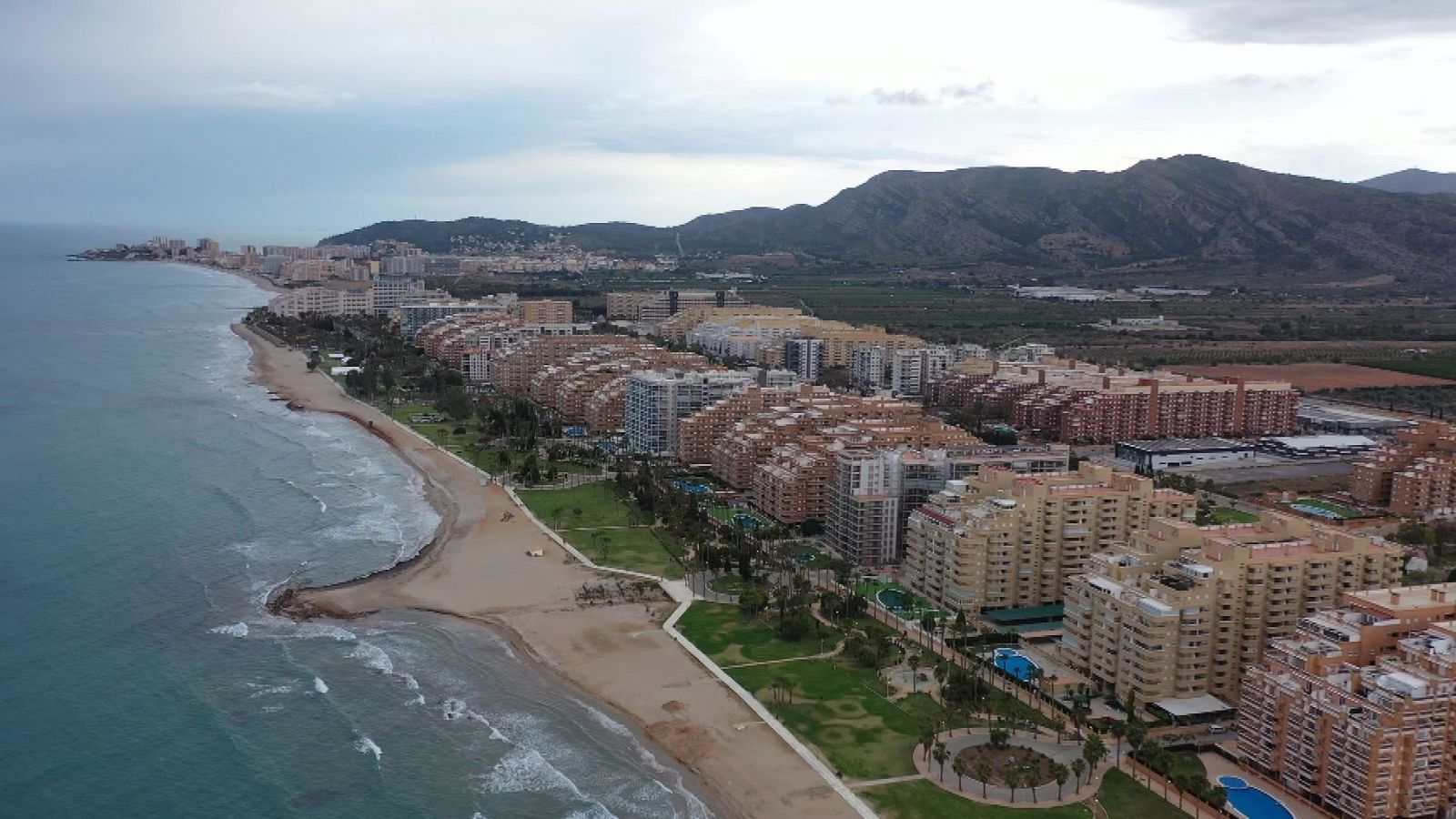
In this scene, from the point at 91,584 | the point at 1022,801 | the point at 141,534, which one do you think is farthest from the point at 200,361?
the point at 1022,801

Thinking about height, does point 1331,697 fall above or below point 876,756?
above

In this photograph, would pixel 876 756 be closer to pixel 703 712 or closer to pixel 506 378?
pixel 703 712

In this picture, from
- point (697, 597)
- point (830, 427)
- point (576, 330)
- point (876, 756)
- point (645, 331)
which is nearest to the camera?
point (876, 756)

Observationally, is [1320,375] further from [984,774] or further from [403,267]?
[403,267]

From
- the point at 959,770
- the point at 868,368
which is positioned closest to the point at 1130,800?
the point at 959,770

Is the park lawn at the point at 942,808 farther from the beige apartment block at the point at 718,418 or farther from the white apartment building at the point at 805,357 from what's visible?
the white apartment building at the point at 805,357
